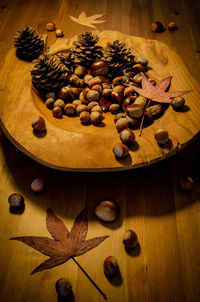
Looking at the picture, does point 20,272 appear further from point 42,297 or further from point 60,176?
point 60,176

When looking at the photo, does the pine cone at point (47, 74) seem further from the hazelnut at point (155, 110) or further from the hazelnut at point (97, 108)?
the hazelnut at point (155, 110)

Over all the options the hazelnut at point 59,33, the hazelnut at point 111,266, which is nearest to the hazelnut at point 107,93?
the hazelnut at point 111,266

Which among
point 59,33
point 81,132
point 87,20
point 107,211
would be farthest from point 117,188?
point 87,20

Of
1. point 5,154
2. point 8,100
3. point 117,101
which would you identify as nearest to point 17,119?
point 8,100

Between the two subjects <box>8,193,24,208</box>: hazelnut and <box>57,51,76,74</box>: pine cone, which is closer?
<box>8,193,24,208</box>: hazelnut

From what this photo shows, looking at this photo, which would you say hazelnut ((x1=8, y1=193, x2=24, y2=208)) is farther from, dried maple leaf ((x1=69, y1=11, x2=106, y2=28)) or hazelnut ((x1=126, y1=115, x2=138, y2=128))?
dried maple leaf ((x1=69, y1=11, x2=106, y2=28))

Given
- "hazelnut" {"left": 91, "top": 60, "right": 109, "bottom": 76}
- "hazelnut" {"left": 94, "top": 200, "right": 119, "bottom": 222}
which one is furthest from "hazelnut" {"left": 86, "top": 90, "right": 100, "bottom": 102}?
"hazelnut" {"left": 94, "top": 200, "right": 119, "bottom": 222}
